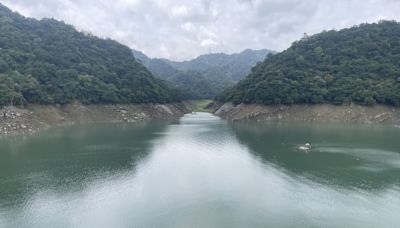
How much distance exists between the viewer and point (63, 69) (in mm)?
139625

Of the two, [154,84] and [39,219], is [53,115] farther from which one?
[39,219]

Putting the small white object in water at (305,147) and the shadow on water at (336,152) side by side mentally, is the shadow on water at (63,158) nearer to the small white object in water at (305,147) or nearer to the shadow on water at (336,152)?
the shadow on water at (336,152)

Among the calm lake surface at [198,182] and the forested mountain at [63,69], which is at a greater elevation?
the forested mountain at [63,69]

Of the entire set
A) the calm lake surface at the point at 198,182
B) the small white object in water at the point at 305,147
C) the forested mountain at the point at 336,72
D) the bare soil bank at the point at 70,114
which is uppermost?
the forested mountain at the point at 336,72

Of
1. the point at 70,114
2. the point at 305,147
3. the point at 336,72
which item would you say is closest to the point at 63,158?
the point at 305,147

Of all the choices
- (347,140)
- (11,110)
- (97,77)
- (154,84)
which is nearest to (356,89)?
(347,140)

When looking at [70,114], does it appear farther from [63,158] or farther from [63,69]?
[63,158]

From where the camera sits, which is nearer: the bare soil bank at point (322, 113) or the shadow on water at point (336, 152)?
the shadow on water at point (336, 152)

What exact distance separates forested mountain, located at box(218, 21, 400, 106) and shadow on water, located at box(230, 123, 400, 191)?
2353cm

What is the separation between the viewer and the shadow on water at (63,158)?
47.2 m

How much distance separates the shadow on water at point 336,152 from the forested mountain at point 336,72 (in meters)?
23.5

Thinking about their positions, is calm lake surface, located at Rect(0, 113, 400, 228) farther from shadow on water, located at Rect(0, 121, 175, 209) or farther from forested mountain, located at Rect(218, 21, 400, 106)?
forested mountain, located at Rect(218, 21, 400, 106)

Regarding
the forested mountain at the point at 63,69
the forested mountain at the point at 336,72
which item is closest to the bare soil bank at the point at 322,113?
the forested mountain at the point at 336,72

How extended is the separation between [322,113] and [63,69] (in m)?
102
